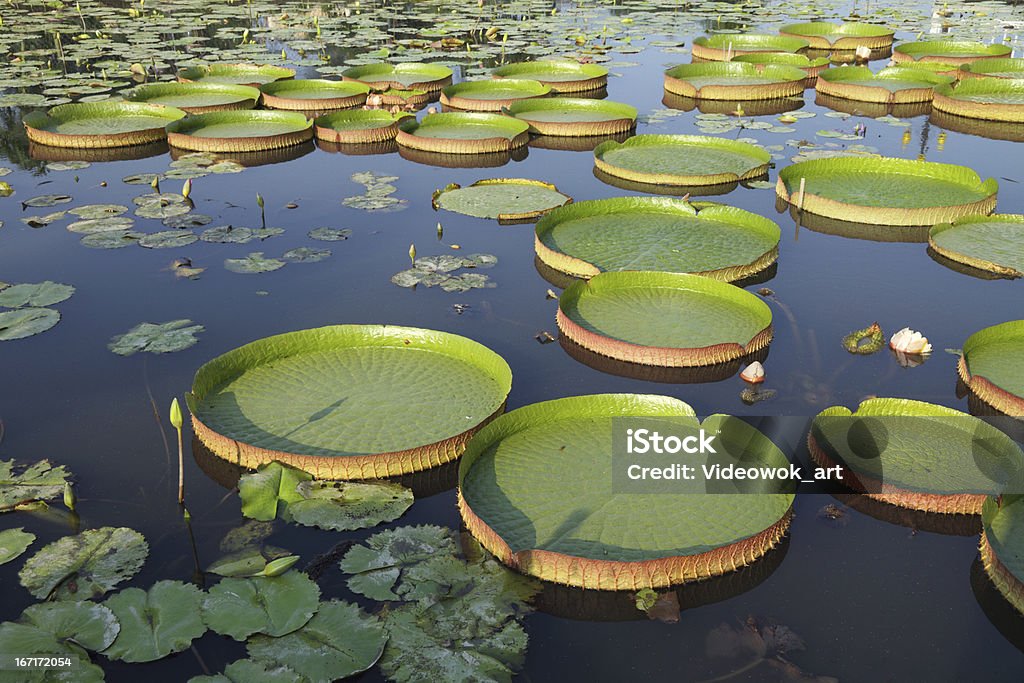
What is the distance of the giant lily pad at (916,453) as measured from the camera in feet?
15.9

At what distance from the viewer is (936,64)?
52.3ft

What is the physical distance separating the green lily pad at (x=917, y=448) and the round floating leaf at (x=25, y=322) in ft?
18.6

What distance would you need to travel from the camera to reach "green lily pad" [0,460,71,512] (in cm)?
489

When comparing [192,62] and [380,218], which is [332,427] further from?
[192,62]

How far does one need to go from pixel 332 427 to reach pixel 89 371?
83.1 inches

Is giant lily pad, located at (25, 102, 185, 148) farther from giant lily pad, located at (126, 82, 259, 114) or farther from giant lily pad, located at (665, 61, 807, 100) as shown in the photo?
giant lily pad, located at (665, 61, 807, 100)

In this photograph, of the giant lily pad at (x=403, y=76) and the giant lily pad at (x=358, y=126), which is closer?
the giant lily pad at (x=358, y=126)

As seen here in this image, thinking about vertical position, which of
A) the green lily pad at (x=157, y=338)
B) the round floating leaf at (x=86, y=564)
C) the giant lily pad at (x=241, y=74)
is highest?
the giant lily pad at (x=241, y=74)

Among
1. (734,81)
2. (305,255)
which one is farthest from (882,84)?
(305,255)

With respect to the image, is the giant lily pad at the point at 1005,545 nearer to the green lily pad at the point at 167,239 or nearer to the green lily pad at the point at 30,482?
the green lily pad at the point at 30,482

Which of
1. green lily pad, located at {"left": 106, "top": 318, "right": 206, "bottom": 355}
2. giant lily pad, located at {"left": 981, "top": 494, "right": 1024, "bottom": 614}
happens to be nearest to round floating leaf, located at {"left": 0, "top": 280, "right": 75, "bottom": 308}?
green lily pad, located at {"left": 106, "top": 318, "right": 206, "bottom": 355}

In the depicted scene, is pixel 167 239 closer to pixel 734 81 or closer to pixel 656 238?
pixel 656 238

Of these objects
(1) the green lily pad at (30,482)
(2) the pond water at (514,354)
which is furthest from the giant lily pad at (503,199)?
(1) the green lily pad at (30,482)

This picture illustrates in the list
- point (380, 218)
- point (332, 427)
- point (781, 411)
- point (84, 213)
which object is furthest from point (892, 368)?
point (84, 213)
